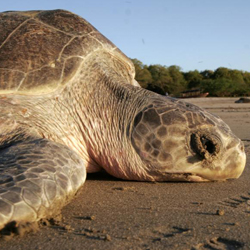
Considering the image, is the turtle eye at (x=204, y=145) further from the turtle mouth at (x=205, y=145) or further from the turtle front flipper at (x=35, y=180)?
the turtle front flipper at (x=35, y=180)

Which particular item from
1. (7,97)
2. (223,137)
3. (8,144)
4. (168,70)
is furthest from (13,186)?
(168,70)

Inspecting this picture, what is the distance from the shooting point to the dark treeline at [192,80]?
2845 cm

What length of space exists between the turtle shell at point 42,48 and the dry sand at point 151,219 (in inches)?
33.7

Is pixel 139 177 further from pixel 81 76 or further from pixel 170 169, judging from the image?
pixel 81 76

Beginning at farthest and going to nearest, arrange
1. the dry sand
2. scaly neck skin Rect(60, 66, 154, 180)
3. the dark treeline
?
the dark treeline, scaly neck skin Rect(60, 66, 154, 180), the dry sand

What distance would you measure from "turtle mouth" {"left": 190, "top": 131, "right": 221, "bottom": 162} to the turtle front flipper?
86 centimetres

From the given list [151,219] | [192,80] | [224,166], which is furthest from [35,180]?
[192,80]

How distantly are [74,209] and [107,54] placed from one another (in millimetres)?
1704

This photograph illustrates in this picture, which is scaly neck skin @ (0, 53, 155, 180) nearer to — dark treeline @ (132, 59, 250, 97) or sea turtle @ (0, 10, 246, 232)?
sea turtle @ (0, 10, 246, 232)

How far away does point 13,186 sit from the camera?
1524 mm

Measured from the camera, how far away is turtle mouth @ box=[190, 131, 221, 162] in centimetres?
242

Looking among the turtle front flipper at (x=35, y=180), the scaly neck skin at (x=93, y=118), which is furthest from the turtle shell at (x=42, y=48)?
the turtle front flipper at (x=35, y=180)

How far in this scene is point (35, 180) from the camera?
160 cm

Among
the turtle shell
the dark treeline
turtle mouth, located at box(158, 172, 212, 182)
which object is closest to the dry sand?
turtle mouth, located at box(158, 172, 212, 182)
